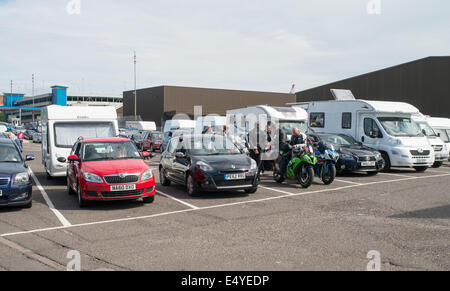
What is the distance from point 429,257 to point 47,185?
1109 cm

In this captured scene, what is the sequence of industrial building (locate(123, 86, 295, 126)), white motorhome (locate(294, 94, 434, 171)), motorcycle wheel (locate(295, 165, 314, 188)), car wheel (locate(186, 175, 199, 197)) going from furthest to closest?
industrial building (locate(123, 86, 295, 126))
white motorhome (locate(294, 94, 434, 171))
motorcycle wheel (locate(295, 165, 314, 188))
car wheel (locate(186, 175, 199, 197))

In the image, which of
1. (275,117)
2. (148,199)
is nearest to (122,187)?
(148,199)

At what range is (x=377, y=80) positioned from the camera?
123 feet

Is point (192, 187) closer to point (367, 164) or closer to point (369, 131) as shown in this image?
point (367, 164)

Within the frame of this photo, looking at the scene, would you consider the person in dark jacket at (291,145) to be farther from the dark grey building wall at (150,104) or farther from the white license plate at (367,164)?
the dark grey building wall at (150,104)

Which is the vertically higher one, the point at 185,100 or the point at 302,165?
the point at 185,100

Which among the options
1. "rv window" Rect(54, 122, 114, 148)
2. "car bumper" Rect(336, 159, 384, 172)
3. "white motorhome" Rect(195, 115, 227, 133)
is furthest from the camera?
"white motorhome" Rect(195, 115, 227, 133)

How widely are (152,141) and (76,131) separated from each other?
1523cm

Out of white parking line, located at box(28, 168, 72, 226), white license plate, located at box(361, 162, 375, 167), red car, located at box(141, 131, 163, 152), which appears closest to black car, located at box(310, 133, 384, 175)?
white license plate, located at box(361, 162, 375, 167)

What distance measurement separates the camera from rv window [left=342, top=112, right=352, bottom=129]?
1798 centimetres

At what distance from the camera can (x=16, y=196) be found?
355 inches

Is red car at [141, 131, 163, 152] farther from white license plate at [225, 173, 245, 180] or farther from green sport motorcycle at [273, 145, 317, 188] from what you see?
white license plate at [225, 173, 245, 180]
